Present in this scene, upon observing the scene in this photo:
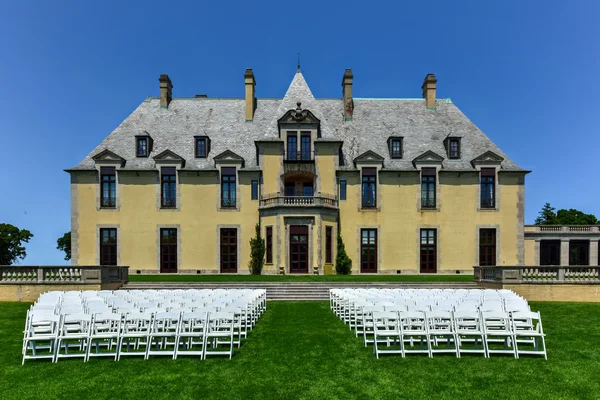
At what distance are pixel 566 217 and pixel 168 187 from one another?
2323 inches

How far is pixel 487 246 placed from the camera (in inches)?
1363

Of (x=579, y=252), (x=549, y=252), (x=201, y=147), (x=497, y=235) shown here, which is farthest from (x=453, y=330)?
(x=579, y=252)

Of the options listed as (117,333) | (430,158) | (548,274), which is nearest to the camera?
(117,333)

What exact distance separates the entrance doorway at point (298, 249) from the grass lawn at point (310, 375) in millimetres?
20792

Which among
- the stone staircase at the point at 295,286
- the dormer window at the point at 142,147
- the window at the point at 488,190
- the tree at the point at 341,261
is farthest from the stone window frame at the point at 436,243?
the dormer window at the point at 142,147

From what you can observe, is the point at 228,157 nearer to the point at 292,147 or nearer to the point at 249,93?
the point at 292,147

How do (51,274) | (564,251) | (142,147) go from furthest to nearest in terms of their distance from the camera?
(564,251) → (142,147) → (51,274)

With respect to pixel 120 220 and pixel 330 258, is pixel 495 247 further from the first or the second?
pixel 120 220

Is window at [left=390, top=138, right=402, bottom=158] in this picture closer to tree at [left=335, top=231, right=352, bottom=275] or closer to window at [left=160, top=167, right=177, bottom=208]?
tree at [left=335, top=231, right=352, bottom=275]

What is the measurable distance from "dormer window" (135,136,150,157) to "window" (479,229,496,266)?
27.8 metres

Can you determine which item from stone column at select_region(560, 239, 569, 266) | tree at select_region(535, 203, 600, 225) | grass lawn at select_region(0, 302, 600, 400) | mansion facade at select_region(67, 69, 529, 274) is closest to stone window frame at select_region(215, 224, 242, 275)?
mansion facade at select_region(67, 69, 529, 274)

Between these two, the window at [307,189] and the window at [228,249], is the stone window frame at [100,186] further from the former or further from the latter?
the window at [307,189]

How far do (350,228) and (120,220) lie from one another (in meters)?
18.3

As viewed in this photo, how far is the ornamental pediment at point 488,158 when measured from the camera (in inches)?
1335
